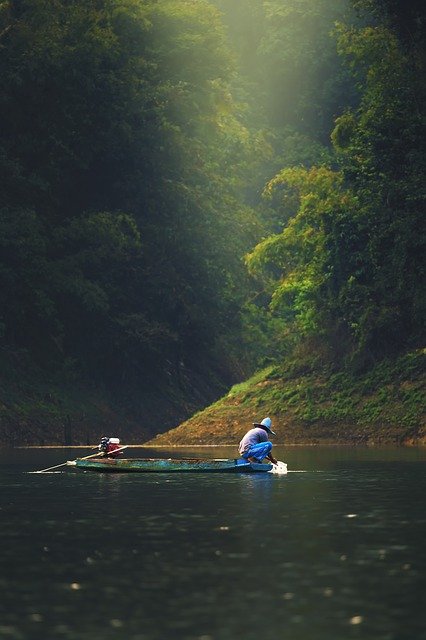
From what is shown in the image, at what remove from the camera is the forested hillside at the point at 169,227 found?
71.4m

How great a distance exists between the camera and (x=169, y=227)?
283 ft

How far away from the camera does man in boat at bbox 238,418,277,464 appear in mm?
49062

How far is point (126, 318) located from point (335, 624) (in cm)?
6665

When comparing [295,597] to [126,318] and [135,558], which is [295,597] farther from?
[126,318]

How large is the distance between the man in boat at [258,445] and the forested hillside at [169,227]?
1830 cm

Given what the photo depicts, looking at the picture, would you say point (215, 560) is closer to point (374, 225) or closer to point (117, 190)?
point (374, 225)

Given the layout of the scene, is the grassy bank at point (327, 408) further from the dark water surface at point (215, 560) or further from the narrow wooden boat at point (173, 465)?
the dark water surface at point (215, 560)

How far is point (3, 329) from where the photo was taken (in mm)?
76188

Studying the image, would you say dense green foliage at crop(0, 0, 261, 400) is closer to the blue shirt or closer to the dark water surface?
the blue shirt

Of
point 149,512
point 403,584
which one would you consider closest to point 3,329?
point 149,512

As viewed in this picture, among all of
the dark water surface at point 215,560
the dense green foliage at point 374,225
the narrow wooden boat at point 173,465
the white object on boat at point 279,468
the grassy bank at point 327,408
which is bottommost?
the dark water surface at point 215,560

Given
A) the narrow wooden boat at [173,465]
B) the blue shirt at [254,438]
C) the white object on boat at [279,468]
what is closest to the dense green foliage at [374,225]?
the blue shirt at [254,438]

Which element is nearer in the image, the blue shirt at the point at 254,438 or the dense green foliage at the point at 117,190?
the blue shirt at the point at 254,438

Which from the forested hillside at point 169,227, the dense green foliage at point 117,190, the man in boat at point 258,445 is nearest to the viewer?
the man in boat at point 258,445
